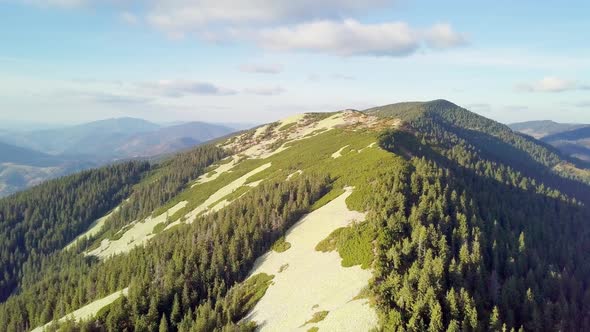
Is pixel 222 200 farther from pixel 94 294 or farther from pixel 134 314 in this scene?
pixel 134 314

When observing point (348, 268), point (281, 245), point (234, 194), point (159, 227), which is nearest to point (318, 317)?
point (348, 268)

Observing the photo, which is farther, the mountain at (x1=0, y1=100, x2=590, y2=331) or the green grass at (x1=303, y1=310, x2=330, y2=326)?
the mountain at (x1=0, y1=100, x2=590, y2=331)

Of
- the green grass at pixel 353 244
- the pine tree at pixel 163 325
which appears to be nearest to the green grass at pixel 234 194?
the green grass at pixel 353 244

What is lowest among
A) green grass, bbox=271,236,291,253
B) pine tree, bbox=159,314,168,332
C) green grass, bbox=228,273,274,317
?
pine tree, bbox=159,314,168,332

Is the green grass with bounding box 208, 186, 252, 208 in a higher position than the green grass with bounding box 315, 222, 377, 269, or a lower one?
lower

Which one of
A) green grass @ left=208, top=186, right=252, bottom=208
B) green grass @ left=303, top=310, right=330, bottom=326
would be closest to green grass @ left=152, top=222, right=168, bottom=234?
green grass @ left=208, top=186, right=252, bottom=208

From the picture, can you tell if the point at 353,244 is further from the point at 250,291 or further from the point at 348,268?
the point at 250,291

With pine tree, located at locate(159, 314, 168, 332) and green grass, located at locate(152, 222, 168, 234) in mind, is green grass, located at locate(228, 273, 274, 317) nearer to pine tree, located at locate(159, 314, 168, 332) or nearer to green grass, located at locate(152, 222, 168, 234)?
pine tree, located at locate(159, 314, 168, 332)

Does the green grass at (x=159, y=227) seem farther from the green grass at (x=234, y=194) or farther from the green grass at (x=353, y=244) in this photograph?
the green grass at (x=353, y=244)
